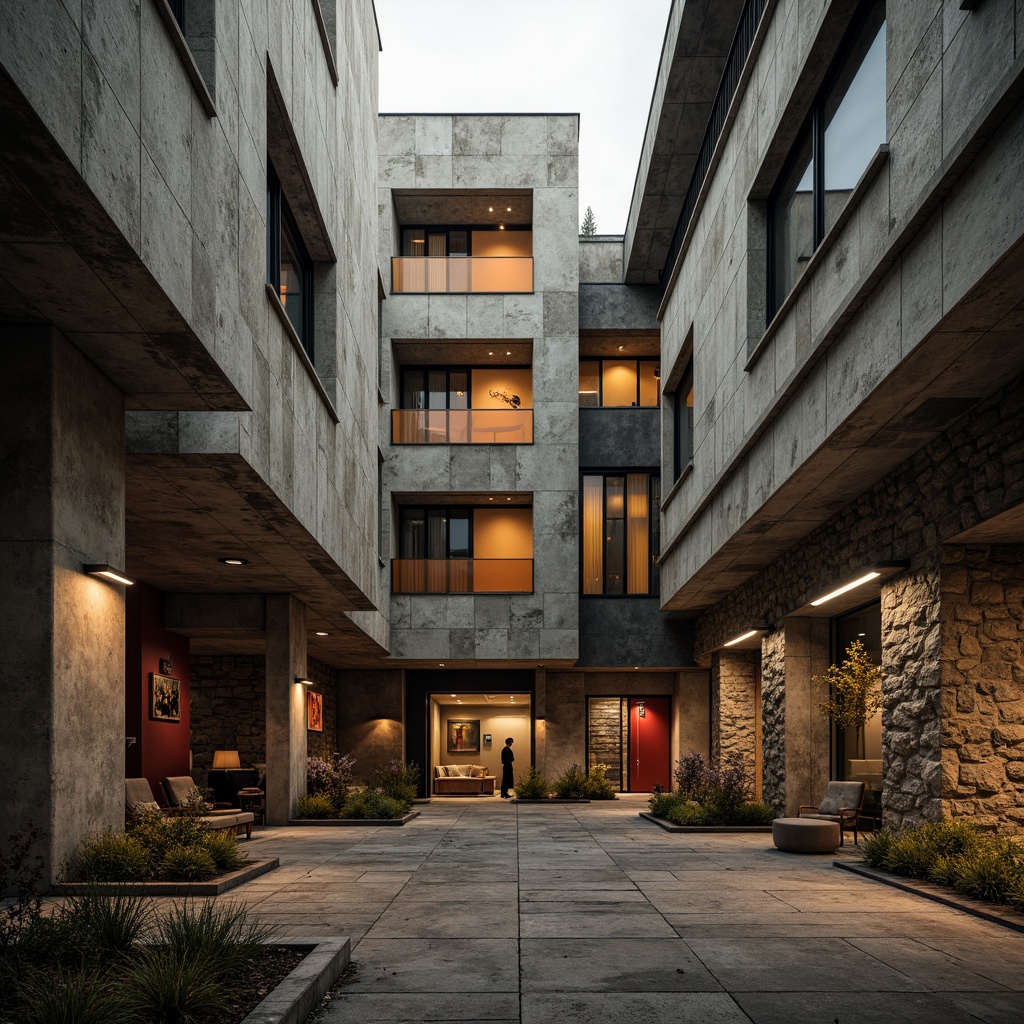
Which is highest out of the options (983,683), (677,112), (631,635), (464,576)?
(677,112)

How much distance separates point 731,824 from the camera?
1709 cm

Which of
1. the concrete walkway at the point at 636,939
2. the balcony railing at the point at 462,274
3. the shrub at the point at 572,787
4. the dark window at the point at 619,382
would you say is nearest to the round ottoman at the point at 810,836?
the concrete walkway at the point at 636,939

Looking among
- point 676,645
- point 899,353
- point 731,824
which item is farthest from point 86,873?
point 676,645

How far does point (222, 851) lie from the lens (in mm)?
10578

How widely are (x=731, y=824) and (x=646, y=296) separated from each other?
1479 centimetres

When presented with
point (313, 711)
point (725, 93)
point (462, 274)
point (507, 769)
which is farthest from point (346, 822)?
point (462, 274)

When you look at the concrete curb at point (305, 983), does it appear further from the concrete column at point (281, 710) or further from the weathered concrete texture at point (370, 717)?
the weathered concrete texture at point (370, 717)

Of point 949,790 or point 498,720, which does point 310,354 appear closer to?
point 949,790

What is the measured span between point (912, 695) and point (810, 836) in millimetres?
Answer: 2844

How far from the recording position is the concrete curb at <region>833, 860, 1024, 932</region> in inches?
326

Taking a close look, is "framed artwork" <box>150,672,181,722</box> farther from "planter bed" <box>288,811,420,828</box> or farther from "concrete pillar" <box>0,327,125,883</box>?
"concrete pillar" <box>0,327,125,883</box>

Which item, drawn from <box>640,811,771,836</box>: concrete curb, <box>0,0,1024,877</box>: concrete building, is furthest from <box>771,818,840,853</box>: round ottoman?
<box>640,811,771,836</box>: concrete curb

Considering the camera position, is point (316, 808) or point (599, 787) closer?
point (316, 808)

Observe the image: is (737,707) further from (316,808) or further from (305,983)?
(305,983)
